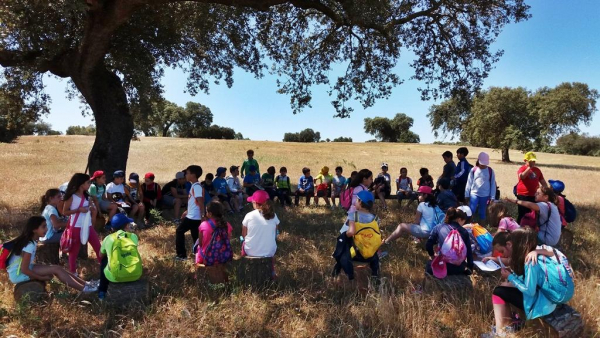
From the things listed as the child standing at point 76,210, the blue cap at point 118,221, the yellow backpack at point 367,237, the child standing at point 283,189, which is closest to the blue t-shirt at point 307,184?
the child standing at point 283,189

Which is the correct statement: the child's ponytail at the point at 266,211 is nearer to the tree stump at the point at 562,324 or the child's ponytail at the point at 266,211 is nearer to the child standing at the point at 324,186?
the tree stump at the point at 562,324

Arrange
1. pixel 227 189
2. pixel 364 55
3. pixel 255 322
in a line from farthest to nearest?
pixel 364 55
pixel 227 189
pixel 255 322

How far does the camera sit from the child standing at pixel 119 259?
4.38 meters

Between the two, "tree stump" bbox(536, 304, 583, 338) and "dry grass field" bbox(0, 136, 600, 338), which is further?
"dry grass field" bbox(0, 136, 600, 338)

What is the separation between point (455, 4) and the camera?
35.5ft

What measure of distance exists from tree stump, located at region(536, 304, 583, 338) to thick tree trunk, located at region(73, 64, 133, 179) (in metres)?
10.7

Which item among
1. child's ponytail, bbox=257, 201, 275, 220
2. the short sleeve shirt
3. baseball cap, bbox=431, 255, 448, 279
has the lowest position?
baseball cap, bbox=431, 255, 448, 279

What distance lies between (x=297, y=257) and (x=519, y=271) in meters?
3.54

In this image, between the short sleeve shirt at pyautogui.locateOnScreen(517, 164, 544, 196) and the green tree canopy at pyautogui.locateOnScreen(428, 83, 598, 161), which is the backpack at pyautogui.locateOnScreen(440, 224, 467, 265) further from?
the green tree canopy at pyautogui.locateOnScreen(428, 83, 598, 161)

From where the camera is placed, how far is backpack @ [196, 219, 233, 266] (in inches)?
199

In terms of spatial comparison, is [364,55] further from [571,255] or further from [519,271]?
[519,271]

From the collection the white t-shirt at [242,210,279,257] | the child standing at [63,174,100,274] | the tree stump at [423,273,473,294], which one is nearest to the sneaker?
the child standing at [63,174,100,274]

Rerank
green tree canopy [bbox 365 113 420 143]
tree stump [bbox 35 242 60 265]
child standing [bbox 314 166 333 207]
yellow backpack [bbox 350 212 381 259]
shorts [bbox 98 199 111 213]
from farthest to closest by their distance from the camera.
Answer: green tree canopy [bbox 365 113 420 143]
child standing [bbox 314 166 333 207]
shorts [bbox 98 199 111 213]
tree stump [bbox 35 242 60 265]
yellow backpack [bbox 350 212 381 259]

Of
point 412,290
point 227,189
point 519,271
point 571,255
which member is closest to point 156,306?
point 412,290
